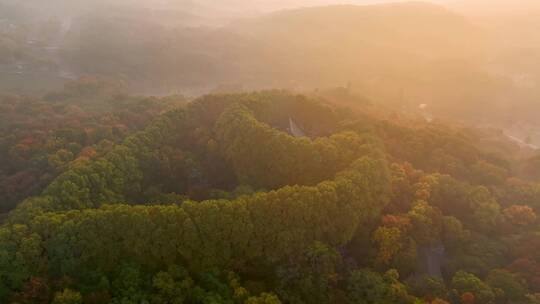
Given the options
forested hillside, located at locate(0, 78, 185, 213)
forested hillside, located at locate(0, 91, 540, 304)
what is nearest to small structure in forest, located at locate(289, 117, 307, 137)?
forested hillside, located at locate(0, 91, 540, 304)

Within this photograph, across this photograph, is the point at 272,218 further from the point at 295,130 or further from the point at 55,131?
the point at 55,131

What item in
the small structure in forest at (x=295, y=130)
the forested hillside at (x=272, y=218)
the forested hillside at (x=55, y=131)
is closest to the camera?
the forested hillside at (x=272, y=218)

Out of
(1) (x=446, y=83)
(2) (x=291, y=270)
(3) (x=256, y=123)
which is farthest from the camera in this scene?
(1) (x=446, y=83)

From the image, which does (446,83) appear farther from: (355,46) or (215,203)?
(215,203)

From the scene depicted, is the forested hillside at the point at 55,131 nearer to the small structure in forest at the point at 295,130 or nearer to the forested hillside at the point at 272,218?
the forested hillside at the point at 272,218

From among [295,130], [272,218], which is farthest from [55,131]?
[272,218]

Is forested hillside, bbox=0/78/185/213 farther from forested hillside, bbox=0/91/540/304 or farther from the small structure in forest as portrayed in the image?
the small structure in forest

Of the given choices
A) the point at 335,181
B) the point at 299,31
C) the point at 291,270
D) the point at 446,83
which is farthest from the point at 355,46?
the point at 291,270

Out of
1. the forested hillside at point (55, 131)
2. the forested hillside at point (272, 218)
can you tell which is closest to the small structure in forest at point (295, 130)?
the forested hillside at point (272, 218)

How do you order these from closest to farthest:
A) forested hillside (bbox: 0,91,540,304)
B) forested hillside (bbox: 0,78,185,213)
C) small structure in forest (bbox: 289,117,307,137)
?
forested hillside (bbox: 0,91,540,304), forested hillside (bbox: 0,78,185,213), small structure in forest (bbox: 289,117,307,137)
